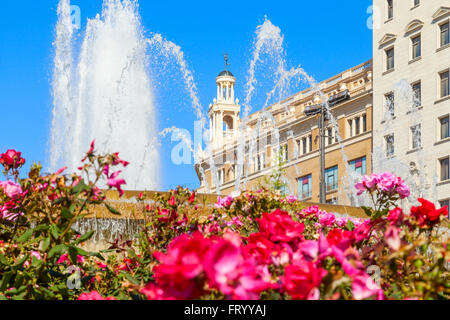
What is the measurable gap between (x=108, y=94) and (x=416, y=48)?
21.2m

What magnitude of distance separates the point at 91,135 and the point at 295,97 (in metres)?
30.3

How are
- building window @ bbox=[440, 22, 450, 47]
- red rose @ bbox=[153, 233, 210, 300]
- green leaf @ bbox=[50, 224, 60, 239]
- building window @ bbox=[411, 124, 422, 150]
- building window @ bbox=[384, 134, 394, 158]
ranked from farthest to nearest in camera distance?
building window @ bbox=[384, 134, 394, 158]
building window @ bbox=[411, 124, 422, 150]
building window @ bbox=[440, 22, 450, 47]
green leaf @ bbox=[50, 224, 60, 239]
red rose @ bbox=[153, 233, 210, 300]

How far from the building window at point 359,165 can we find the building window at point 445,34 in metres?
9.45

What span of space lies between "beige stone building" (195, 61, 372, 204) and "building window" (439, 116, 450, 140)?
20.2 feet

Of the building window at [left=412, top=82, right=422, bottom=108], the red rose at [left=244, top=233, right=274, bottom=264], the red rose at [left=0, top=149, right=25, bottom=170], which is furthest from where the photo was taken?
the building window at [left=412, top=82, right=422, bottom=108]

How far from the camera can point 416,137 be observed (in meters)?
44.0

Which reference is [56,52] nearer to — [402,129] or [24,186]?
[402,129]

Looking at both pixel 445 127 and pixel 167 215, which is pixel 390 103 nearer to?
pixel 445 127

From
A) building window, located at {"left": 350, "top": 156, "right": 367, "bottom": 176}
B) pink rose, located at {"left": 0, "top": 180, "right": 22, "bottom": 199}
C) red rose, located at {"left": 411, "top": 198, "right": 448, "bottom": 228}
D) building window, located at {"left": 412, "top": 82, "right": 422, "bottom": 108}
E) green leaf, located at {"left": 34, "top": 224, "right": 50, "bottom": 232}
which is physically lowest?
green leaf, located at {"left": 34, "top": 224, "right": 50, "bottom": 232}

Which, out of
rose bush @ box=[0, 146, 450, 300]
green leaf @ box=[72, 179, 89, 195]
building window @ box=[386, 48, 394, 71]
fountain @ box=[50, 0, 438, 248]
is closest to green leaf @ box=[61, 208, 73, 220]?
rose bush @ box=[0, 146, 450, 300]

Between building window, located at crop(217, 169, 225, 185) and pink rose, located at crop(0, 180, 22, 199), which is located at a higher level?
building window, located at crop(217, 169, 225, 185)

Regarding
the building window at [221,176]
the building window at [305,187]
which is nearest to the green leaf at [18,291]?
the building window at [305,187]

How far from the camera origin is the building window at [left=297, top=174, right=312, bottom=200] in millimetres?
53906

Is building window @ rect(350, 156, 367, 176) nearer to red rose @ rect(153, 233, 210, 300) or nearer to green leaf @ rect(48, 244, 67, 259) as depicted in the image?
green leaf @ rect(48, 244, 67, 259)
